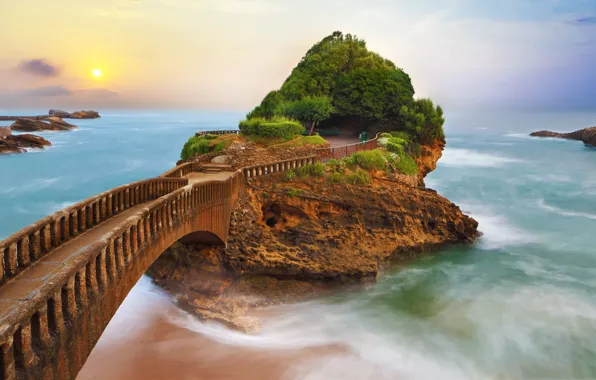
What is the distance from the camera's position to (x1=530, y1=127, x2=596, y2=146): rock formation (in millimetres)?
83562

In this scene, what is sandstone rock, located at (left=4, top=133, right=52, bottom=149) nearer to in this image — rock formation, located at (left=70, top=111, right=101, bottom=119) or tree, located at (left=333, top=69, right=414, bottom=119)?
tree, located at (left=333, top=69, right=414, bottom=119)

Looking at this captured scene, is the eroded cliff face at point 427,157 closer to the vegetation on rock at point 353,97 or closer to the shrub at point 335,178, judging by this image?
the vegetation on rock at point 353,97

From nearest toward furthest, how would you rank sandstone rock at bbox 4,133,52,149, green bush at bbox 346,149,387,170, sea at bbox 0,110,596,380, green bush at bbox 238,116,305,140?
1. sea at bbox 0,110,596,380
2. green bush at bbox 346,149,387,170
3. green bush at bbox 238,116,305,140
4. sandstone rock at bbox 4,133,52,149

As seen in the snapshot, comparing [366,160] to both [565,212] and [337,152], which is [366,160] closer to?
[337,152]

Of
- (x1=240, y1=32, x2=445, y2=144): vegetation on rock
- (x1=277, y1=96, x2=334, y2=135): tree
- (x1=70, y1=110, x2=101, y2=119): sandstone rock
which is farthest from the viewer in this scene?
(x1=70, y1=110, x2=101, y2=119): sandstone rock

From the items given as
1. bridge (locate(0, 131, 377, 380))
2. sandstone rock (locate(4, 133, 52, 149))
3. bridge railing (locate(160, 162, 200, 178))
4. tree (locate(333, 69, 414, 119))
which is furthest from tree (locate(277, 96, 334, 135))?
sandstone rock (locate(4, 133, 52, 149))

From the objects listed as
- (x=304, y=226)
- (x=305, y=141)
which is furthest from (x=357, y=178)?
(x=305, y=141)

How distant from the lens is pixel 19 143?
5522cm

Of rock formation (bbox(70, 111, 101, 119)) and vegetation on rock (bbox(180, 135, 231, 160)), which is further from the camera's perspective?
rock formation (bbox(70, 111, 101, 119))

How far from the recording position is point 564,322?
17.3 metres

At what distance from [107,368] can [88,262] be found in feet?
25.0

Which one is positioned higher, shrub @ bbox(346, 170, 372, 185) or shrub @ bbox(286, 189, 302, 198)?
shrub @ bbox(346, 170, 372, 185)

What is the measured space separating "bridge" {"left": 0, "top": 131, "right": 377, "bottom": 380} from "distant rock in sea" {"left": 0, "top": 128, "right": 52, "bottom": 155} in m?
49.3

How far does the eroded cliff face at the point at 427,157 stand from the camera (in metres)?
30.0
